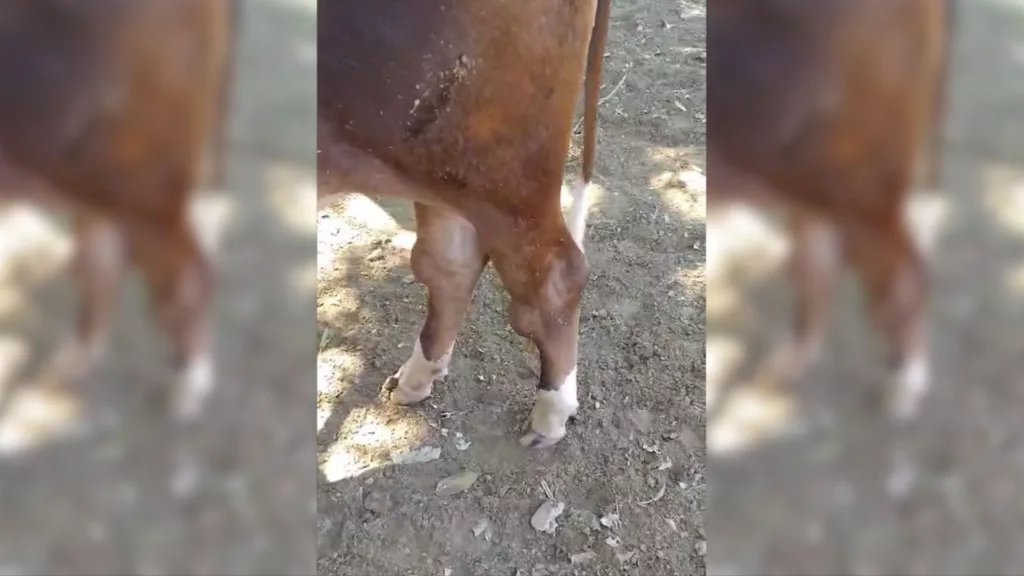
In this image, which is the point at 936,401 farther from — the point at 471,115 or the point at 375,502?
the point at 375,502

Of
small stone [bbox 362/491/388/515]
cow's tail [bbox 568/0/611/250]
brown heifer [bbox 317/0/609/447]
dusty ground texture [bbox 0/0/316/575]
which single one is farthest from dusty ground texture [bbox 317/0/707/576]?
dusty ground texture [bbox 0/0/316/575]

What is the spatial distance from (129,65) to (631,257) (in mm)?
1878

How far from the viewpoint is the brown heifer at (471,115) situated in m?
0.94

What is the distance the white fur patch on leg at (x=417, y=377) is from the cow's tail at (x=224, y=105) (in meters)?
1.33

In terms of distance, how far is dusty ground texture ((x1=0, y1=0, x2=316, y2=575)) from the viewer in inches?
14.9

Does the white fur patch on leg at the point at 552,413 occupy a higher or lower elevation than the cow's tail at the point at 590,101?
lower

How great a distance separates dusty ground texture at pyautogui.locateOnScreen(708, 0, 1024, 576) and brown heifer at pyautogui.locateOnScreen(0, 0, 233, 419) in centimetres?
26

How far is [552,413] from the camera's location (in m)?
1.64

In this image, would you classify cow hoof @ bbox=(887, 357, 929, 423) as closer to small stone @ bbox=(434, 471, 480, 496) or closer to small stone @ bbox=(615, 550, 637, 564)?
small stone @ bbox=(615, 550, 637, 564)

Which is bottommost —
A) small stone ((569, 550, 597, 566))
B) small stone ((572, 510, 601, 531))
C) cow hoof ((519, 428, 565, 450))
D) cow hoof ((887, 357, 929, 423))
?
small stone ((569, 550, 597, 566))

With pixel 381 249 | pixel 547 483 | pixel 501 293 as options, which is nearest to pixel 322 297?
pixel 381 249

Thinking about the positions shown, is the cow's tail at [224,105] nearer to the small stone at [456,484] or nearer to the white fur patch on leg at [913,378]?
the white fur patch on leg at [913,378]

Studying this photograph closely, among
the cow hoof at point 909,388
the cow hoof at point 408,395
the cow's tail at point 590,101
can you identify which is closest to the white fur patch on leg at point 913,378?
the cow hoof at point 909,388

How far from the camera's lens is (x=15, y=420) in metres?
0.38
